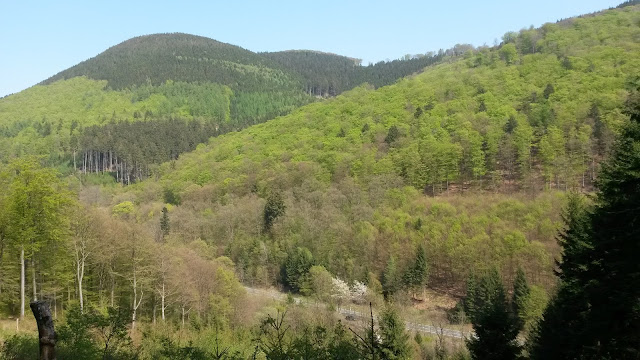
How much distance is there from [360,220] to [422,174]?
12479mm

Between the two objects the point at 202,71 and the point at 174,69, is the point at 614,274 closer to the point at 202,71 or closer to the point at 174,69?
the point at 174,69

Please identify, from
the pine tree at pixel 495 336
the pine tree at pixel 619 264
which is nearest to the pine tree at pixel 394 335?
the pine tree at pixel 495 336

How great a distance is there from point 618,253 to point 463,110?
66860 mm

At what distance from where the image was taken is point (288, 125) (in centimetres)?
9325

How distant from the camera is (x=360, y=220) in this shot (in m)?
50.2

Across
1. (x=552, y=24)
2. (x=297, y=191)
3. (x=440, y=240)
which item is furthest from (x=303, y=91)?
(x=440, y=240)

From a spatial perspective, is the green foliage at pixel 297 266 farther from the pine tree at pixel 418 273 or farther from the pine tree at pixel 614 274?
the pine tree at pixel 614 274

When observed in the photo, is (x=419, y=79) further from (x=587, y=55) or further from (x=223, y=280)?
(x=223, y=280)

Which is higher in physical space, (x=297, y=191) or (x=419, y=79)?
(x=419, y=79)

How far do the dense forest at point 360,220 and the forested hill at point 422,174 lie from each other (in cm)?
30

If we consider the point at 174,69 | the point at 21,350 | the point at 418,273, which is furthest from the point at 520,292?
the point at 174,69

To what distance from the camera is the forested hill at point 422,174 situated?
147 feet

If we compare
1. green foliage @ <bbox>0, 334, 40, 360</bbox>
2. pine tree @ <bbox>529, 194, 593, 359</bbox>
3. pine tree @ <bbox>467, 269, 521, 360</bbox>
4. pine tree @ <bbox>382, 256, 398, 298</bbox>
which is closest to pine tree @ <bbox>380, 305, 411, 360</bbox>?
pine tree @ <bbox>467, 269, 521, 360</bbox>

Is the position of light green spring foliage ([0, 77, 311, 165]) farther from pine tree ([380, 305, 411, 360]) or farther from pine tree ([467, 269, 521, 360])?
pine tree ([467, 269, 521, 360])
